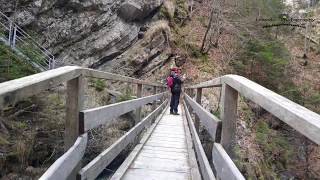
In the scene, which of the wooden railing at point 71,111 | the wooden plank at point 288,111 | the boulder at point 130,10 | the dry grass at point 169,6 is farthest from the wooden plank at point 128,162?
the dry grass at point 169,6

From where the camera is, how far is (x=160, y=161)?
18.8 feet

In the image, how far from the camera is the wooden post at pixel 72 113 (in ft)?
9.41

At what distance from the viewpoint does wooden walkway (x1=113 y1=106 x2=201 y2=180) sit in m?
4.77

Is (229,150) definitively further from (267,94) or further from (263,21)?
(263,21)

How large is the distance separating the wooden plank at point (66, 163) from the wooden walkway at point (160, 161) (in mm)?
1580

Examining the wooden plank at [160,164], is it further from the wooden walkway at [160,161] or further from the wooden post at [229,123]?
the wooden post at [229,123]

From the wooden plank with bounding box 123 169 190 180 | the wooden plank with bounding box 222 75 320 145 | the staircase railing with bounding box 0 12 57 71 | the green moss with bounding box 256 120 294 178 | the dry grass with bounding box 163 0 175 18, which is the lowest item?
the green moss with bounding box 256 120 294 178

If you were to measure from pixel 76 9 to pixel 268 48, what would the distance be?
14026mm

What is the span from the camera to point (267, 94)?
7.00 ft

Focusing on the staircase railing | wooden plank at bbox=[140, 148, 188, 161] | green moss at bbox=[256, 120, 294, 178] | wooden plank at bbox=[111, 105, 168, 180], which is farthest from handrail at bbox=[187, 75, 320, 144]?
green moss at bbox=[256, 120, 294, 178]

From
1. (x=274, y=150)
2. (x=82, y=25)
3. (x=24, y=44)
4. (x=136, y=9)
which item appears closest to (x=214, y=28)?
(x=136, y=9)

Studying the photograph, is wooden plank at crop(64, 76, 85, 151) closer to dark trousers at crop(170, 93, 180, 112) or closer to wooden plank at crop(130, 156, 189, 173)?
wooden plank at crop(130, 156, 189, 173)

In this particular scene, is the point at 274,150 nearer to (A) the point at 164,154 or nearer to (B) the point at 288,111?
(A) the point at 164,154

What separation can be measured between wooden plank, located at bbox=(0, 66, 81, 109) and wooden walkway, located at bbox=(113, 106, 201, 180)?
6.86 ft
